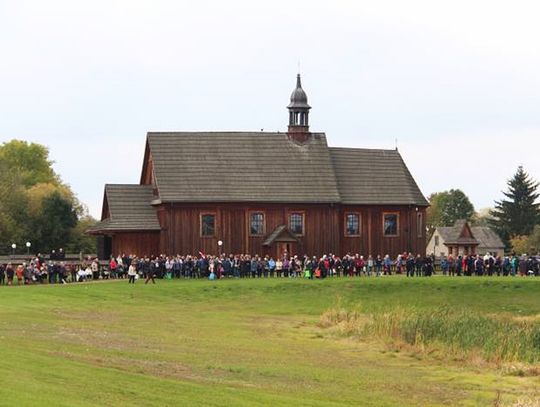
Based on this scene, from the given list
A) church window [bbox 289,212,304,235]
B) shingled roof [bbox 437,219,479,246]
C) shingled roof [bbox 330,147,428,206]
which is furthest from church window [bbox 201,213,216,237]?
shingled roof [bbox 437,219,479,246]

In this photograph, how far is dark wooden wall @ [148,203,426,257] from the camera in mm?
68812

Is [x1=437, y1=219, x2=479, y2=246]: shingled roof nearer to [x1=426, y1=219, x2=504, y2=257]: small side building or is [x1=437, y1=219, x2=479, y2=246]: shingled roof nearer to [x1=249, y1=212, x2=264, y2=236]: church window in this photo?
[x1=426, y1=219, x2=504, y2=257]: small side building

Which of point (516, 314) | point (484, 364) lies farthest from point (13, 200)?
point (484, 364)

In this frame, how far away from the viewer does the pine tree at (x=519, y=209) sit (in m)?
118

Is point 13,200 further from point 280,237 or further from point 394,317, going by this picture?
point 394,317

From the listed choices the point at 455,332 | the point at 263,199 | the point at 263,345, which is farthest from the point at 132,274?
the point at 455,332

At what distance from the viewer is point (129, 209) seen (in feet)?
227

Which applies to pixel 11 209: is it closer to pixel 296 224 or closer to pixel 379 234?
pixel 296 224

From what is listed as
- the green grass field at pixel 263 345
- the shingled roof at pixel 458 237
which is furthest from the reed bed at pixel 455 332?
the shingled roof at pixel 458 237

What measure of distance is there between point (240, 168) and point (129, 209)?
700 centimetres

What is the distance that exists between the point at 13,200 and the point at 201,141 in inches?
1087

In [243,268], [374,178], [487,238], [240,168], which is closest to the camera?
[243,268]

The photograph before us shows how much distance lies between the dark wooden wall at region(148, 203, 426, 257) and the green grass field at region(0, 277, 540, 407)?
11.6 m

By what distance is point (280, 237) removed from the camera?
69.9 meters
